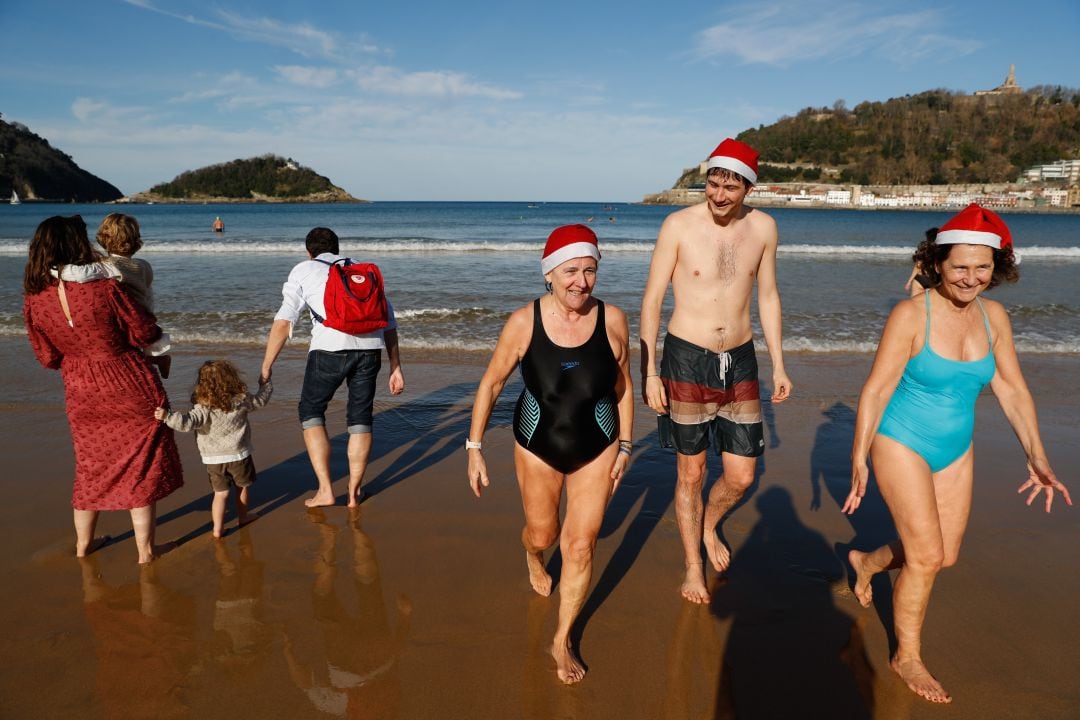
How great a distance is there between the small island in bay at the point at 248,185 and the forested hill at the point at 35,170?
915 cm

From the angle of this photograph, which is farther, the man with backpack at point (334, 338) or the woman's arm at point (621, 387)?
the man with backpack at point (334, 338)

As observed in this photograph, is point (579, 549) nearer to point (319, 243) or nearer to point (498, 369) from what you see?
point (498, 369)

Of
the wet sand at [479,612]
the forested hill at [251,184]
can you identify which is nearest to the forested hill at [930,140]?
the forested hill at [251,184]

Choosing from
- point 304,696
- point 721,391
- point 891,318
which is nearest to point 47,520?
point 304,696

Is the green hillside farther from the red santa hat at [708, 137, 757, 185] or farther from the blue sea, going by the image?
the red santa hat at [708, 137, 757, 185]

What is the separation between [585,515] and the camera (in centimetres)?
287

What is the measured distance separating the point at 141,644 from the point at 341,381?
2.03 meters

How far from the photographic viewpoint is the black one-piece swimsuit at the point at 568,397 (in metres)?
2.88

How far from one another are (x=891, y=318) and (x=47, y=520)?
550cm

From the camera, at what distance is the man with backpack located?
4430 mm

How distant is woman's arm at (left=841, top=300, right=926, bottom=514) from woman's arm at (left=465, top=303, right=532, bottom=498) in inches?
62.1

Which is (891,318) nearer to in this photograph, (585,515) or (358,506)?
(585,515)

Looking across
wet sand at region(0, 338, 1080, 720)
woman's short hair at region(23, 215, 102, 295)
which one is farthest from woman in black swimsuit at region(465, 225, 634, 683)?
woman's short hair at region(23, 215, 102, 295)

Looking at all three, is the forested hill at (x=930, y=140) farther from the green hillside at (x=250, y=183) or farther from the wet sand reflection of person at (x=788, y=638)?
the wet sand reflection of person at (x=788, y=638)
